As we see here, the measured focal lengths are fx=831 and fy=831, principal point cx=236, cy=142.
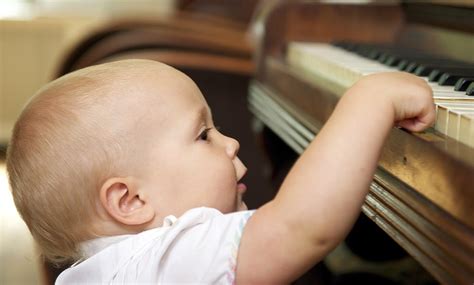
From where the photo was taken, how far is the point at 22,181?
1.10 metres

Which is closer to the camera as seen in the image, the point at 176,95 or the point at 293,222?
the point at 293,222

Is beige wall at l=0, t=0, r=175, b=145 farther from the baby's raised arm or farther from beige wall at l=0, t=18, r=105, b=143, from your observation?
the baby's raised arm

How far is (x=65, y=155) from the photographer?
1.06m

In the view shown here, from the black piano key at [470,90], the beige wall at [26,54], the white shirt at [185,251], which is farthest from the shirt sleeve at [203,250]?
the beige wall at [26,54]

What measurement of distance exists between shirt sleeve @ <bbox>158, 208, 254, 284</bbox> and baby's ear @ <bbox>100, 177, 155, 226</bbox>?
80 mm

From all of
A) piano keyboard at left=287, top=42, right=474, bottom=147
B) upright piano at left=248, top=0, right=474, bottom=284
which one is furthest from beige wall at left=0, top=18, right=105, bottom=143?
piano keyboard at left=287, top=42, right=474, bottom=147

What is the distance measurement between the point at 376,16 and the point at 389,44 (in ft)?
0.29

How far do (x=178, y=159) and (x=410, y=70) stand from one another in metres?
0.52

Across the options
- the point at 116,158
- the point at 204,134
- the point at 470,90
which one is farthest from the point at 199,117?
the point at 470,90

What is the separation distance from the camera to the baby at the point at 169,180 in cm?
92

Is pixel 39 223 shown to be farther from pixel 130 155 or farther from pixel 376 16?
pixel 376 16

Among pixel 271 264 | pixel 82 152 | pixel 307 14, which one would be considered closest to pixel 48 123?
pixel 82 152

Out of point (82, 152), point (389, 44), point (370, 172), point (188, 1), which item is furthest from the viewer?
point (188, 1)

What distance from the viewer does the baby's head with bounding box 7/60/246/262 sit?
106cm
